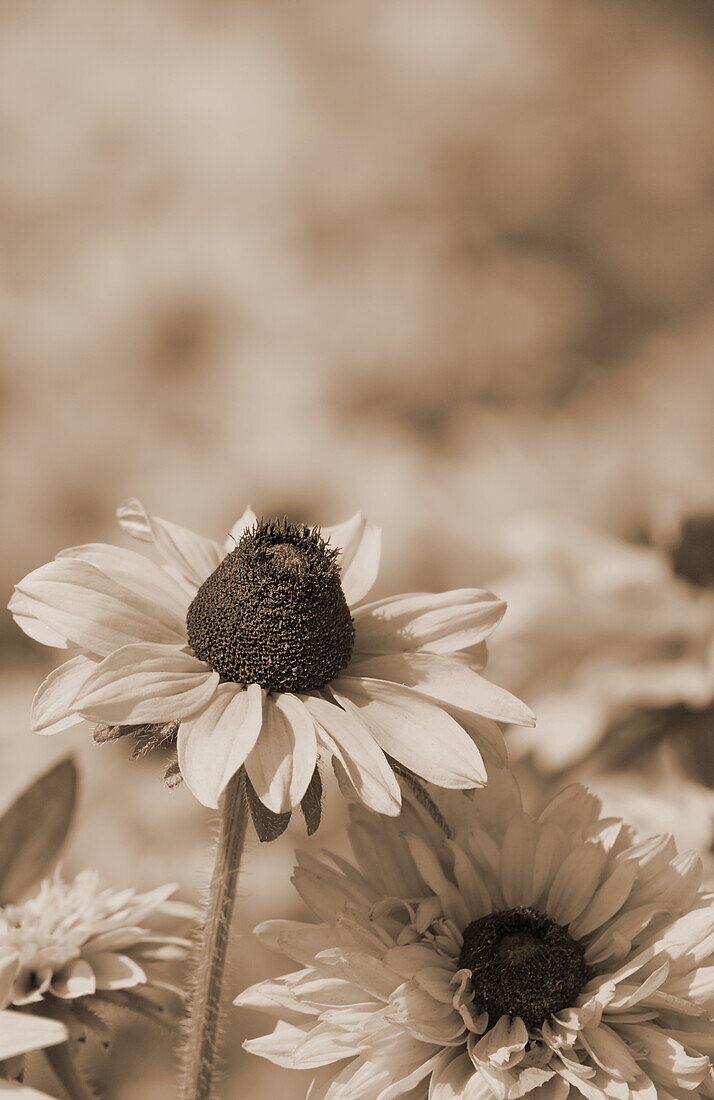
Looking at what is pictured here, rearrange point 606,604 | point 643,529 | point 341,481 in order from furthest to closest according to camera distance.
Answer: point 341,481 → point 643,529 → point 606,604

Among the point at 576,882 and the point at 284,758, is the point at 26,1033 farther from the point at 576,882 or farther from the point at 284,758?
the point at 576,882

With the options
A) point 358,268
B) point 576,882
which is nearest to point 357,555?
point 576,882

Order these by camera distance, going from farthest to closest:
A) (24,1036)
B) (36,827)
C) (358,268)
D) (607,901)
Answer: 1. (358,268)
2. (36,827)
3. (607,901)
4. (24,1036)

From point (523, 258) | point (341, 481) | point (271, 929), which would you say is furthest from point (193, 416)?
point (271, 929)

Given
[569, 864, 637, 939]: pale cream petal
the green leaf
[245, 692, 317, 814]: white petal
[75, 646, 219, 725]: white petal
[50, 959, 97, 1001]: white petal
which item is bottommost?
[569, 864, 637, 939]: pale cream petal

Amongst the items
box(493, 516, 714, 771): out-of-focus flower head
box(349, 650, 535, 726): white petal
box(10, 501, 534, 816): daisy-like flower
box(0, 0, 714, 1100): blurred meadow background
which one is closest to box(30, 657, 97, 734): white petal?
box(10, 501, 534, 816): daisy-like flower

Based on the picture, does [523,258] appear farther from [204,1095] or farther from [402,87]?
[204,1095]

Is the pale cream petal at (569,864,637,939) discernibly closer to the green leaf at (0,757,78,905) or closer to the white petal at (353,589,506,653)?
the white petal at (353,589,506,653)
